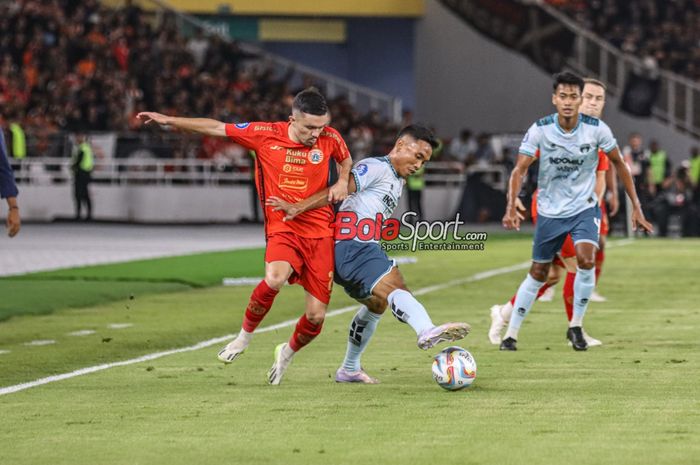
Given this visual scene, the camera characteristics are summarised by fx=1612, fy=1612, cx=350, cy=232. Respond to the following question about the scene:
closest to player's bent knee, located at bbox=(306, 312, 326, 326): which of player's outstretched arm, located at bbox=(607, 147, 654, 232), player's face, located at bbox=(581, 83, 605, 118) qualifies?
player's outstretched arm, located at bbox=(607, 147, 654, 232)

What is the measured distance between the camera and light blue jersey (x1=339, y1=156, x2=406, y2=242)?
34.7 feet

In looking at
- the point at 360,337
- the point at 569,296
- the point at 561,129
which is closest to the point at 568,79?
the point at 561,129

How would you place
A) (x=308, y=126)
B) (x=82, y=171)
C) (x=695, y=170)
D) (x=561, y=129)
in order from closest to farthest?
(x=308, y=126), (x=561, y=129), (x=695, y=170), (x=82, y=171)

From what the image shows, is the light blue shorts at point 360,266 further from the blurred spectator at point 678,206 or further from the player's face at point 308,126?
the blurred spectator at point 678,206

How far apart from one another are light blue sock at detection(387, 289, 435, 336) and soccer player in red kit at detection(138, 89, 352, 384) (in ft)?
1.63

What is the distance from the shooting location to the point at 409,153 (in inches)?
418

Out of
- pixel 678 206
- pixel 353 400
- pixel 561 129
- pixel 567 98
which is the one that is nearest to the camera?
pixel 353 400

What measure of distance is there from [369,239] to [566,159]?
2.90 m

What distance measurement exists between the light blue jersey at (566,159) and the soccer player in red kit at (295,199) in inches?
104

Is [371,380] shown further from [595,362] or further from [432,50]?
[432,50]

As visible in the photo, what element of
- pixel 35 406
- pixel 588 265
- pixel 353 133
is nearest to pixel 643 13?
pixel 353 133

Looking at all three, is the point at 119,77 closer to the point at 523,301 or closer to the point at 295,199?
the point at 523,301

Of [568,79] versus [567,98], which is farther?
[567,98]

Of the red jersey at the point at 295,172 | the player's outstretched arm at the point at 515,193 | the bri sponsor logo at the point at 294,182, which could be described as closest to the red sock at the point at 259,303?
the red jersey at the point at 295,172
